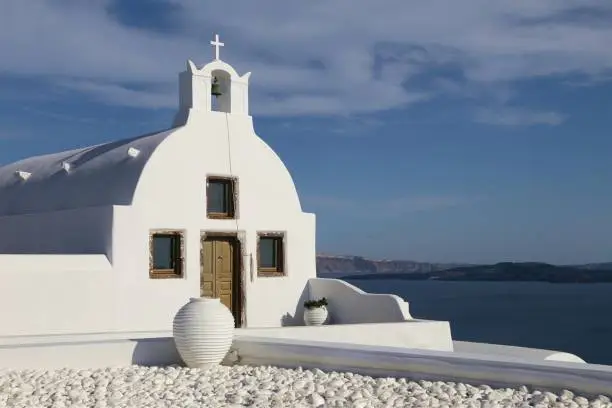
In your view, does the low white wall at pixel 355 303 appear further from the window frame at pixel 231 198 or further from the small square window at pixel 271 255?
the window frame at pixel 231 198

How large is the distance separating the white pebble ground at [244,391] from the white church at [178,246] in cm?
125

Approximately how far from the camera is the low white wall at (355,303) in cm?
1614

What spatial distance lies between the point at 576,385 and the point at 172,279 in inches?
346

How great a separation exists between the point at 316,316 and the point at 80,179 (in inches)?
211

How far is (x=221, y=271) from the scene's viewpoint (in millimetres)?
16250

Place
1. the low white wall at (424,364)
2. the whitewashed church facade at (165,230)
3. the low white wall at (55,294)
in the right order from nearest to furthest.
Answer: the low white wall at (424,364) → the low white wall at (55,294) → the whitewashed church facade at (165,230)

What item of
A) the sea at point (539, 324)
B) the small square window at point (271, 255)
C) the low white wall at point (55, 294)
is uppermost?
the small square window at point (271, 255)

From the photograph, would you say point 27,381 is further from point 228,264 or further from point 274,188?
point 274,188

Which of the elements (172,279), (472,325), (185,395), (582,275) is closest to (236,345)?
(185,395)

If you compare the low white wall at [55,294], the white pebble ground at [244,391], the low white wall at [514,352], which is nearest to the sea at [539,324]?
the low white wall at [514,352]

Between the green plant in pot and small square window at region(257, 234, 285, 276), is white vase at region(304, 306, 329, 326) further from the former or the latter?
small square window at region(257, 234, 285, 276)

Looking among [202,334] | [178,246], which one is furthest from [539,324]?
[202,334]

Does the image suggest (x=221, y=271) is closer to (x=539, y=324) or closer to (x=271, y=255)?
(x=271, y=255)

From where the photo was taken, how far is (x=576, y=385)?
815cm
